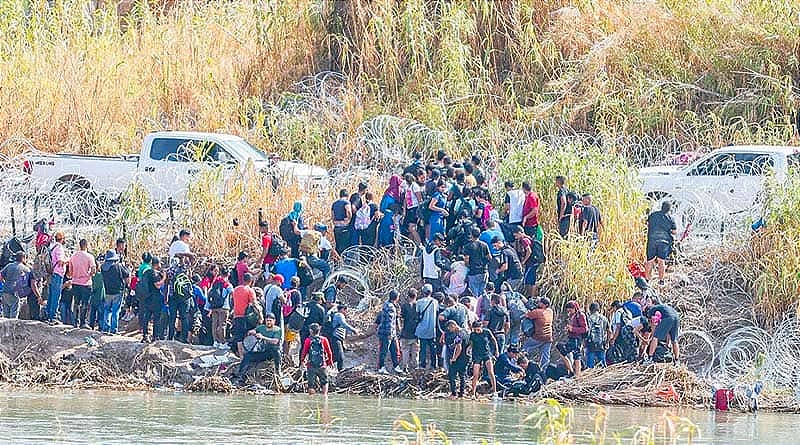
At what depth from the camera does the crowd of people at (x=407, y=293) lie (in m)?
19.0

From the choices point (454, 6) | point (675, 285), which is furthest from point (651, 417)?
point (454, 6)

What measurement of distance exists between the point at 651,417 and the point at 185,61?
1614cm

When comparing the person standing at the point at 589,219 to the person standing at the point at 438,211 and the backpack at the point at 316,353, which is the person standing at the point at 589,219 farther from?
the backpack at the point at 316,353

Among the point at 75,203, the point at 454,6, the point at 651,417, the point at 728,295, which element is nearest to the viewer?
the point at 651,417

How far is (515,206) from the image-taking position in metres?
20.9

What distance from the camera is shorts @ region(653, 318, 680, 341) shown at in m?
19.0

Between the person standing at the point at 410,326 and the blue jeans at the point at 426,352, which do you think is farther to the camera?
the blue jeans at the point at 426,352

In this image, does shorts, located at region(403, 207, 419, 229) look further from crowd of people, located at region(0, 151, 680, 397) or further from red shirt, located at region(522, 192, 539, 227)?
red shirt, located at region(522, 192, 539, 227)

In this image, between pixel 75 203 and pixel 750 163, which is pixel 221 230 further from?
pixel 750 163

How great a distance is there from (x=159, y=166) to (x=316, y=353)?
7021 millimetres

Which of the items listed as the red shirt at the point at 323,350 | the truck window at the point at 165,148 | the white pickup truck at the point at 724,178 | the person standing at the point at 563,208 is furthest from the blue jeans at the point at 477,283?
the truck window at the point at 165,148

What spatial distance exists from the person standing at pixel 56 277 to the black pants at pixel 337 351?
403 centimetres

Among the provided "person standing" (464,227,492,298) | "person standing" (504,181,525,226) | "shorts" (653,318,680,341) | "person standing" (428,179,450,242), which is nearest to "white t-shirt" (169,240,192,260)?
"person standing" (428,179,450,242)

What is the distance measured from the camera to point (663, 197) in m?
23.3
